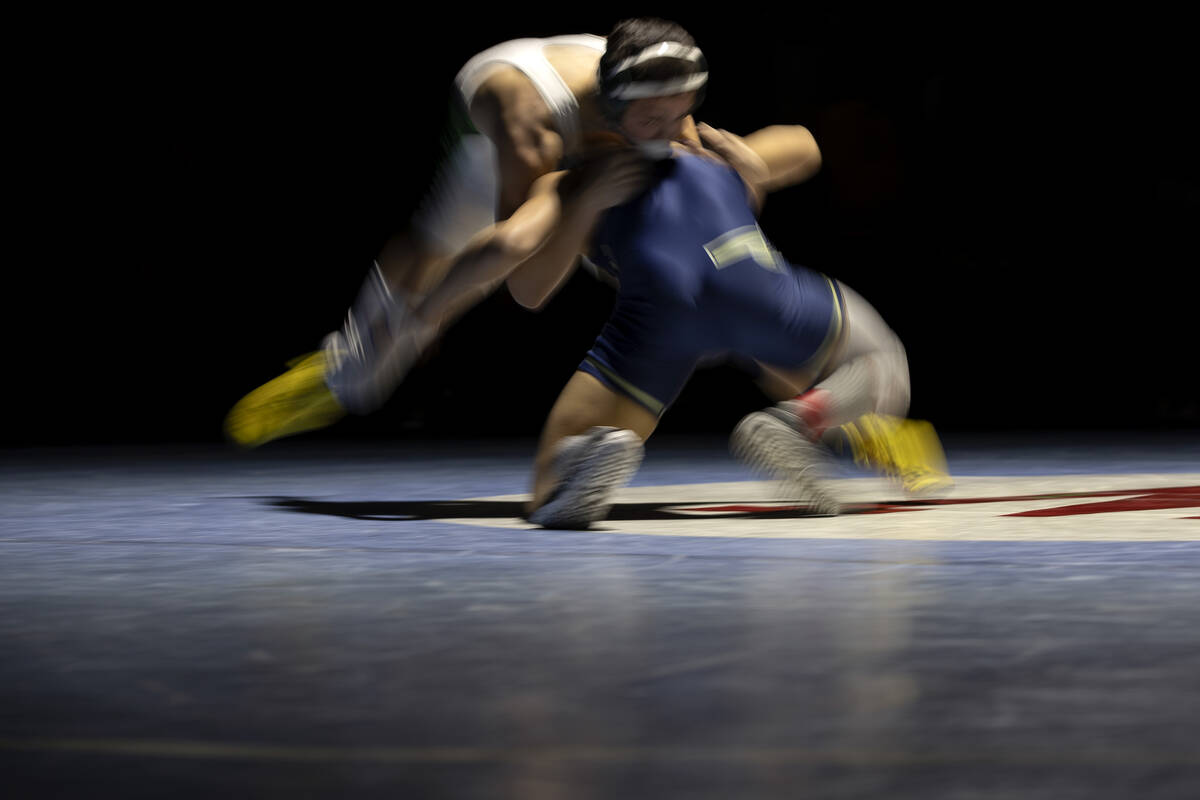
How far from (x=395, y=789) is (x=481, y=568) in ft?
4.11

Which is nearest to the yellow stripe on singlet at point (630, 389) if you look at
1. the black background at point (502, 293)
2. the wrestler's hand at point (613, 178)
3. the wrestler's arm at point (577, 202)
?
the wrestler's arm at point (577, 202)

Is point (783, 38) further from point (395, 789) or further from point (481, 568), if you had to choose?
point (395, 789)

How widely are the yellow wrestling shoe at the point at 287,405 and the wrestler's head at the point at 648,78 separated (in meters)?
0.73

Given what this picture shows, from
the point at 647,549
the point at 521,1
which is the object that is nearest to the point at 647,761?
the point at 647,549

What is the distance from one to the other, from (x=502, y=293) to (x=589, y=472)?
452 cm

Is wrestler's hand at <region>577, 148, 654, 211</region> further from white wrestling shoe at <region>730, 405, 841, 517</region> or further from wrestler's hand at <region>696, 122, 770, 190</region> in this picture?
white wrestling shoe at <region>730, 405, 841, 517</region>

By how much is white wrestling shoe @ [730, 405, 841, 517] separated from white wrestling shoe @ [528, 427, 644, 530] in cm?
17

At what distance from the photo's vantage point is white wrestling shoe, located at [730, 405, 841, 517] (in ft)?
9.51

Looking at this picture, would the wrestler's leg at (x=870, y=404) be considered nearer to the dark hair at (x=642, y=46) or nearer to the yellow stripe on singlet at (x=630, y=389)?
the yellow stripe on singlet at (x=630, y=389)

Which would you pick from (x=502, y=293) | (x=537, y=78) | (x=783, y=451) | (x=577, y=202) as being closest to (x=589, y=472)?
(x=783, y=451)

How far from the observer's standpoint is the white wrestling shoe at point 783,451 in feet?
9.51

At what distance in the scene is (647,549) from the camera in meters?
2.67

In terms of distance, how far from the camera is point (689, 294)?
3.01 meters

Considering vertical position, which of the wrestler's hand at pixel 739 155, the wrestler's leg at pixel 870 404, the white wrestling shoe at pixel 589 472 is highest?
A: the wrestler's hand at pixel 739 155
